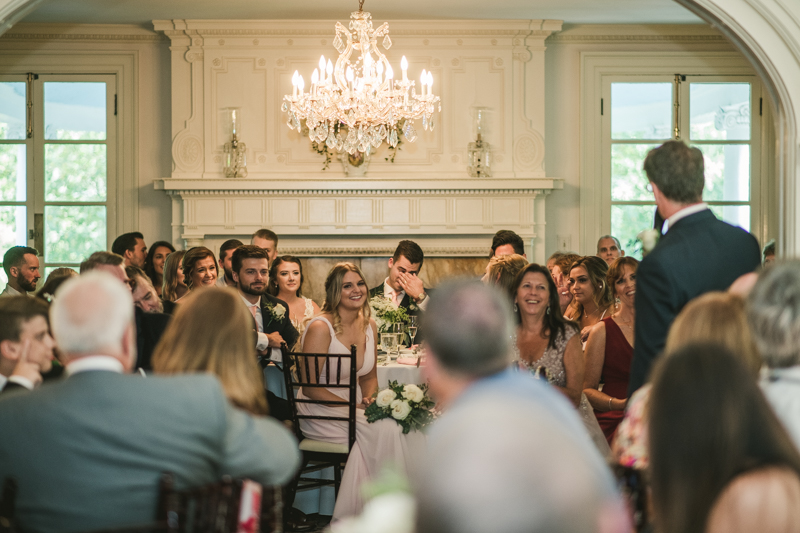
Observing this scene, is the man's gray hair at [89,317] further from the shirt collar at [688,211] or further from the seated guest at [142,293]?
the seated guest at [142,293]

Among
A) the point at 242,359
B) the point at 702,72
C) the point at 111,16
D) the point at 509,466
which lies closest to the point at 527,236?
the point at 702,72

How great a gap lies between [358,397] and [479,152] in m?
3.82

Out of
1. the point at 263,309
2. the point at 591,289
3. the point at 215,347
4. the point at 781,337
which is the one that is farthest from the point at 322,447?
the point at 781,337

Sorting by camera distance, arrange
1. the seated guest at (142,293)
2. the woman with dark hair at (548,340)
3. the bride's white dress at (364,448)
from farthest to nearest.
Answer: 1. the bride's white dress at (364,448)
2. the woman with dark hair at (548,340)
3. the seated guest at (142,293)

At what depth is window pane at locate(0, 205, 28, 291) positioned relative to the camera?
7.99 m

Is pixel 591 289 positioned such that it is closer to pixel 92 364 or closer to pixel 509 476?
pixel 92 364

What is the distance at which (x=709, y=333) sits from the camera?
6.28 feet

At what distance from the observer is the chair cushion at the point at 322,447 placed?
4.17 meters

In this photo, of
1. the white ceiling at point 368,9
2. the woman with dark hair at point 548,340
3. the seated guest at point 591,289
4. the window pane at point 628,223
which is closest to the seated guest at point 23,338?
the woman with dark hair at point 548,340

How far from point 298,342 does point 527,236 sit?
11.1ft

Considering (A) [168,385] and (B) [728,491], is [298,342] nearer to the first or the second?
(A) [168,385]

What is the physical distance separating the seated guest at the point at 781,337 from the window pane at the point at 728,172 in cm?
680

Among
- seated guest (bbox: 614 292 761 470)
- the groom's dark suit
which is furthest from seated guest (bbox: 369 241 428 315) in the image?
seated guest (bbox: 614 292 761 470)

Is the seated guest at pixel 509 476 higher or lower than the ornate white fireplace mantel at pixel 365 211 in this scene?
lower
